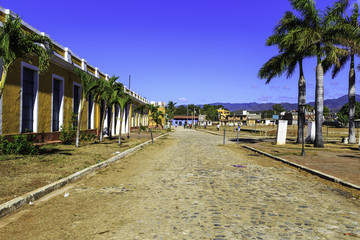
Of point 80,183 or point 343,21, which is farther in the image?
point 343,21

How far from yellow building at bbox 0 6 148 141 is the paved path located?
681 centimetres

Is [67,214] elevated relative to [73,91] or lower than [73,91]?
lower

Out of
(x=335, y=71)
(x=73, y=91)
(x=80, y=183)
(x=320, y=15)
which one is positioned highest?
(x=320, y=15)

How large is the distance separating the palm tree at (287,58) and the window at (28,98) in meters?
16.4

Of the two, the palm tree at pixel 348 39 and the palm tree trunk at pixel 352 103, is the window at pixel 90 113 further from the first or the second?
the palm tree trunk at pixel 352 103

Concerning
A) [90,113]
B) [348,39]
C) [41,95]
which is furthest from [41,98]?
[348,39]

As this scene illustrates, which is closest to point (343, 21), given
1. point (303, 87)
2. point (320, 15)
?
point (320, 15)

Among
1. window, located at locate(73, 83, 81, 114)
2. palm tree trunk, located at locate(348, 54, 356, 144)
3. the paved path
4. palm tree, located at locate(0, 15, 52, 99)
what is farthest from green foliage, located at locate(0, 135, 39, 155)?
palm tree trunk, located at locate(348, 54, 356, 144)

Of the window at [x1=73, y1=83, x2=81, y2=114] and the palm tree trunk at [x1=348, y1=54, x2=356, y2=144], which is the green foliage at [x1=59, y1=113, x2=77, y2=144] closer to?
the window at [x1=73, y1=83, x2=81, y2=114]

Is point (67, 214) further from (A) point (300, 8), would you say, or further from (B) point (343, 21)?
(B) point (343, 21)

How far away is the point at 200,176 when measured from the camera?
8789 millimetres

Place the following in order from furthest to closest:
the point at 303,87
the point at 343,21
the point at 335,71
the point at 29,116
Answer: the point at 335,71 < the point at 303,87 < the point at 343,21 < the point at 29,116

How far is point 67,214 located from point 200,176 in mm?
4560

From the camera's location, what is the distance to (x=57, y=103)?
17.4 metres
